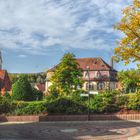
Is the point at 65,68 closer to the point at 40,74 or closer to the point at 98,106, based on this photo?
the point at 98,106

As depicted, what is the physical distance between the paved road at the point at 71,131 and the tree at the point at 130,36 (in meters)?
4.40

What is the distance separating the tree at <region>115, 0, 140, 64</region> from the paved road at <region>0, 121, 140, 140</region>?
4.40 metres

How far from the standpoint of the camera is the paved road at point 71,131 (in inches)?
853

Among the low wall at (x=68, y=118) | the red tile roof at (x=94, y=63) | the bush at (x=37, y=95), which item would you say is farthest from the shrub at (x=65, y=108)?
the red tile roof at (x=94, y=63)

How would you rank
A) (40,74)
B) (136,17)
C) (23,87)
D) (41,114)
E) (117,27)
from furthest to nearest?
(40,74) < (23,87) < (41,114) < (117,27) < (136,17)

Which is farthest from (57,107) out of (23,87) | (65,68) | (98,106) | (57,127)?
(65,68)

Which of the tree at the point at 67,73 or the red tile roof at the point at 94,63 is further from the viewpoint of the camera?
the red tile roof at the point at 94,63

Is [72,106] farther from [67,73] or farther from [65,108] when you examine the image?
[67,73]

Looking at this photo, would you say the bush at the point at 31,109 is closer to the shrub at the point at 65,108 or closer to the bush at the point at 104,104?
the shrub at the point at 65,108

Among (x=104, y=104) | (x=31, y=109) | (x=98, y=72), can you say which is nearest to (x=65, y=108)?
(x=31, y=109)

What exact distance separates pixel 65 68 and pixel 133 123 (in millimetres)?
29045

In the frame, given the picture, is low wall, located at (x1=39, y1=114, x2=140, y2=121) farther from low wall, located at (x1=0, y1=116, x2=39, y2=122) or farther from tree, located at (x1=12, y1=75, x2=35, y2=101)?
tree, located at (x1=12, y1=75, x2=35, y2=101)

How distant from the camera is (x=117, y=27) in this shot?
65.7ft

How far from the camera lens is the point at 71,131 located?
2420cm
